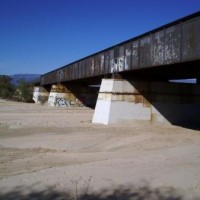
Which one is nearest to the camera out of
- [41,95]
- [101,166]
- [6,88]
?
[101,166]

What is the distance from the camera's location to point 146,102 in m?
27.4

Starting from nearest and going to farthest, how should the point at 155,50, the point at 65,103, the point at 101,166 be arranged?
the point at 101,166 → the point at 155,50 → the point at 65,103

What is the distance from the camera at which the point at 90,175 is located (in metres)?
10.4

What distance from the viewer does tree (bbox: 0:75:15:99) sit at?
10088 centimetres

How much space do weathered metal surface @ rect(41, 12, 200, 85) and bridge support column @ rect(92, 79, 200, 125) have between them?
6.23 feet

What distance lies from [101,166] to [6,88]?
95.2 meters

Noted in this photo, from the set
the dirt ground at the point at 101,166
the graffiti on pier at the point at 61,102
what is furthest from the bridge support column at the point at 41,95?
the dirt ground at the point at 101,166

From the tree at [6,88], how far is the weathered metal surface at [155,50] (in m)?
70.6

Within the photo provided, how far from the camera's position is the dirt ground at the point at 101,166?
8867 mm

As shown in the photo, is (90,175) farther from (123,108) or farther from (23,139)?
(123,108)

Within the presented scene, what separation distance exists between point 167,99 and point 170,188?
19.7 metres

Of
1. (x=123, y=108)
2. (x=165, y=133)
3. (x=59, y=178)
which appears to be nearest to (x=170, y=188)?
(x=59, y=178)

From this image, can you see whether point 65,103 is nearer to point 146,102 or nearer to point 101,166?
point 146,102

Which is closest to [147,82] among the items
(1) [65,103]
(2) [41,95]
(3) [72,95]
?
(1) [65,103]
